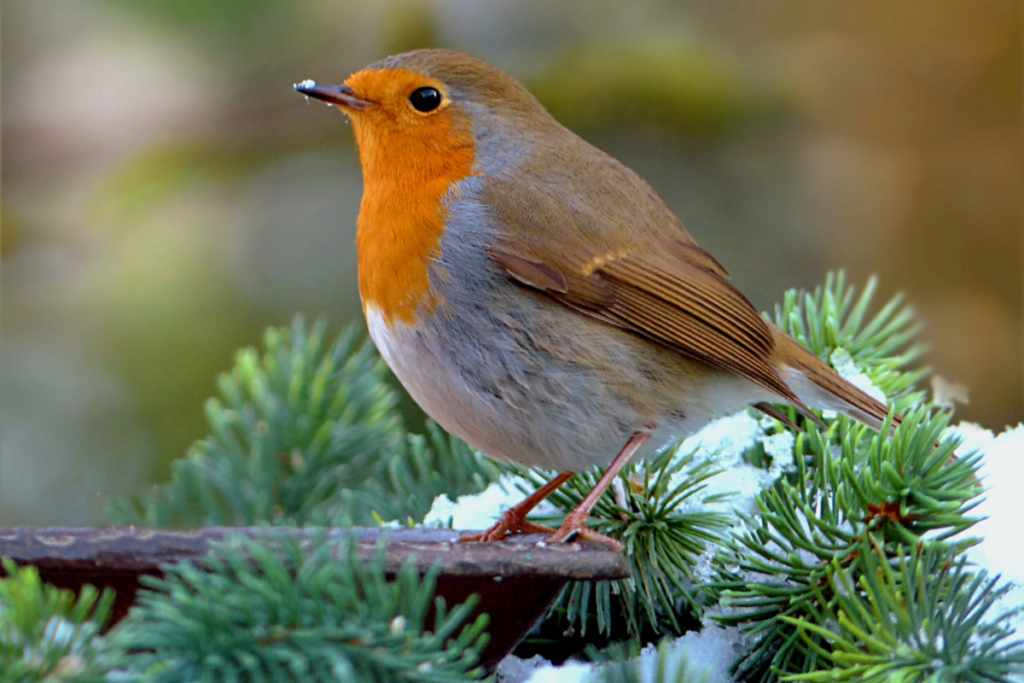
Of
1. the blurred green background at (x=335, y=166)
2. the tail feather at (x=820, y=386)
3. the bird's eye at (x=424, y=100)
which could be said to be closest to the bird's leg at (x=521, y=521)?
the tail feather at (x=820, y=386)

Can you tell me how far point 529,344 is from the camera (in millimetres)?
1913

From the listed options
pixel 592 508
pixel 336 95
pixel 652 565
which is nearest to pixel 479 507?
pixel 592 508

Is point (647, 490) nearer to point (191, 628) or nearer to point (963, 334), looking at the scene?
point (191, 628)

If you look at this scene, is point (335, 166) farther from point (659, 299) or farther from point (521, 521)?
point (521, 521)

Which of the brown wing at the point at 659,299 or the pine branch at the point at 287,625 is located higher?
the brown wing at the point at 659,299

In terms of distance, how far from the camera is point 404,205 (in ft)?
6.86

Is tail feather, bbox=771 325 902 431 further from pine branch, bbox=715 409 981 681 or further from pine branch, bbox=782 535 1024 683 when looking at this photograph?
pine branch, bbox=782 535 1024 683

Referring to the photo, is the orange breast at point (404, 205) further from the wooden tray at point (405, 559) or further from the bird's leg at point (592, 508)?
the wooden tray at point (405, 559)

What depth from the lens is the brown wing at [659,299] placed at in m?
1.98

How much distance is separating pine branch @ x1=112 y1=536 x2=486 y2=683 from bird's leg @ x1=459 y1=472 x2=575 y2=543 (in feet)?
1.97

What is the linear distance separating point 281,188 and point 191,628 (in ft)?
9.07

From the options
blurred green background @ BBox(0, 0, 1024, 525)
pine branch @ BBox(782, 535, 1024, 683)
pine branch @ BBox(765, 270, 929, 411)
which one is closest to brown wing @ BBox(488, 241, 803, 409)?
pine branch @ BBox(765, 270, 929, 411)

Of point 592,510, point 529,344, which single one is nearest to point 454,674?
point 592,510

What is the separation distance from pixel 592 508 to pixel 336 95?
1037mm
